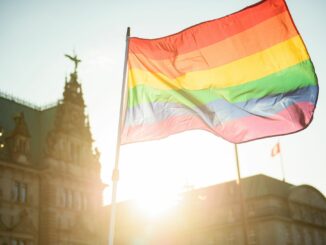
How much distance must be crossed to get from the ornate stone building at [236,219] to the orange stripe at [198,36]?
51.6 m

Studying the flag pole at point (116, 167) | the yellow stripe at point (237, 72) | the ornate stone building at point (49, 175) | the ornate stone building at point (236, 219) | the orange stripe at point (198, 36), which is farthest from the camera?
the ornate stone building at point (236, 219)

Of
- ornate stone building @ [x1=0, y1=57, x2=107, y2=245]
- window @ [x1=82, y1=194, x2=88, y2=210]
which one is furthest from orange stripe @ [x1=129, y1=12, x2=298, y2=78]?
window @ [x1=82, y1=194, x2=88, y2=210]

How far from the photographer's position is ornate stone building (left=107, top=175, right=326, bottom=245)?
198 feet

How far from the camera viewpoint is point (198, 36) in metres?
10.6

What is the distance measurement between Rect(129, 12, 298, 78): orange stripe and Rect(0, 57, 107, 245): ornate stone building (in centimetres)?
2768

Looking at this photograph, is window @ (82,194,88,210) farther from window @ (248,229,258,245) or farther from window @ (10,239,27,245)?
window @ (248,229,258,245)

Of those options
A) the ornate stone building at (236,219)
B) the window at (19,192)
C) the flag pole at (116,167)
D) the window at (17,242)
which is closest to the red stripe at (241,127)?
the flag pole at (116,167)

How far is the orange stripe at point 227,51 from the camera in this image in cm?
1018

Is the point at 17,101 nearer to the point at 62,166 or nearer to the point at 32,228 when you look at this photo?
the point at 62,166

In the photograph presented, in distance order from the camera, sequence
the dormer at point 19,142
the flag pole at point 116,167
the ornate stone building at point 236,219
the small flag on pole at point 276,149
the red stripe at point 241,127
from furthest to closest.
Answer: the small flag on pole at point 276,149
the ornate stone building at point 236,219
the dormer at point 19,142
the red stripe at point 241,127
the flag pole at point 116,167

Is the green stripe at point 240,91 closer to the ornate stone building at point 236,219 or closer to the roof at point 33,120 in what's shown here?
the roof at point 33,120

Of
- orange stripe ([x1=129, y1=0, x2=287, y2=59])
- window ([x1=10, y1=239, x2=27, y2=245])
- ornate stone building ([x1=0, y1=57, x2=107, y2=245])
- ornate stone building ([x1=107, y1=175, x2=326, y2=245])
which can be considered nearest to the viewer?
orange stripe ([x1=129, y1=0, x2=287, y2=59])

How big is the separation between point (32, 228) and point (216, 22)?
30444 mm

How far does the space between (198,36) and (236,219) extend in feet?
184
